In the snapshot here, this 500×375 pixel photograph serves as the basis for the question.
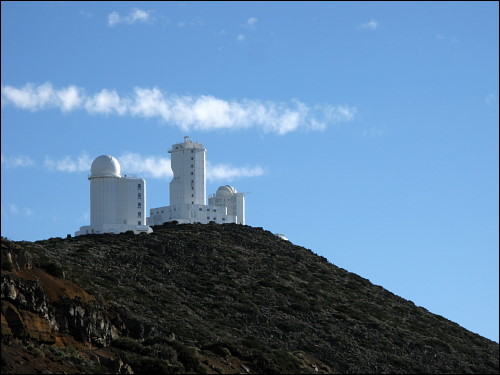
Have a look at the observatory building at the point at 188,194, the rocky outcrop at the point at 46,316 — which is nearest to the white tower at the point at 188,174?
the observatory building at the point at 188,194

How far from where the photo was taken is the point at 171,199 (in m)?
89.9

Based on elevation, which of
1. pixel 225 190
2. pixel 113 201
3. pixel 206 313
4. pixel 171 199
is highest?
pixel 225 190

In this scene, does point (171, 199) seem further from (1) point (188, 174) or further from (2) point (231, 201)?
(2) point (231, 201)

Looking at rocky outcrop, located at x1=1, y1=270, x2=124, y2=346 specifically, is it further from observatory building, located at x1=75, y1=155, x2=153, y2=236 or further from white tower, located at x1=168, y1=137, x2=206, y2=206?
white tower, located at x1=168, y1=137, x2=206, y2=206

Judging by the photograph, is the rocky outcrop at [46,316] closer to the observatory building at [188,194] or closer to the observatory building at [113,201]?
the observatory building at [113,201]

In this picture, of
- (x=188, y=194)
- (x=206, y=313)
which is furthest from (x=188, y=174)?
(x=206, y=313)

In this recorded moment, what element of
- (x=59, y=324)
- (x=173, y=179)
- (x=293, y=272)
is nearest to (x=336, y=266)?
(x=293, y=272)

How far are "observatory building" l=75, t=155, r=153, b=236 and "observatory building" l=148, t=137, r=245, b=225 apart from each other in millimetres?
8287

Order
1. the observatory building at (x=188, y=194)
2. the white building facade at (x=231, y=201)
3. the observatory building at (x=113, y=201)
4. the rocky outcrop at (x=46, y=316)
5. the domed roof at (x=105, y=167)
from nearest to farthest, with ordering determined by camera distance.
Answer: the rocky outcrop at (x=46, y=316) < the observatory building at (x=113, y=201) < the domed roof at (x=105, y=167) < the observatory building at (x=188, y=194) < the white building facade at (x=231, y=201)

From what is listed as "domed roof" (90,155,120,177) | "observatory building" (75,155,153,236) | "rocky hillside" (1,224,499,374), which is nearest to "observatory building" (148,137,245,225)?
"rocky hillside" (1,224,499,374)

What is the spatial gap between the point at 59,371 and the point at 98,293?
39.2ft

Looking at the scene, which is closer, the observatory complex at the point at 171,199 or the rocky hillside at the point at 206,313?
the rocky hillside at the point at 206,313

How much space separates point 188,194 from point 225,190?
592 cm

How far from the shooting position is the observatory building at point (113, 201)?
259 feet
